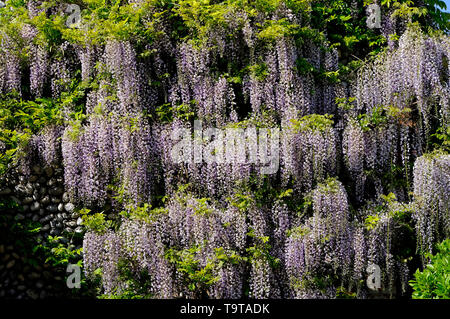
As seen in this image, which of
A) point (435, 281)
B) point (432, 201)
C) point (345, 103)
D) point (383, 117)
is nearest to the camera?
point (435, 281)

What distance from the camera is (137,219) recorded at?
6117 mm

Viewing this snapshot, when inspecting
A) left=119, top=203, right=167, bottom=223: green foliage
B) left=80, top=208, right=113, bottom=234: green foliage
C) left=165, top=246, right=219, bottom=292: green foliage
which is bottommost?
left=165, top=246, right=219, bottom=292: green foliage

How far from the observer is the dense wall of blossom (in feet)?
19.9

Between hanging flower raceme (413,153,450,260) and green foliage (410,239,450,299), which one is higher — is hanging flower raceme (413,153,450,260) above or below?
above

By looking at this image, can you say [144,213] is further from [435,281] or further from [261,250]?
[435,281]

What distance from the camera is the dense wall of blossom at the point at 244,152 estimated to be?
605cm

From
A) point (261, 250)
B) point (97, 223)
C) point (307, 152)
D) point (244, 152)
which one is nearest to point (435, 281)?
point (261, 250)

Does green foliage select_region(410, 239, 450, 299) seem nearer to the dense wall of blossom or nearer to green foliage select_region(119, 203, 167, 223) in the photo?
the dense wall of blossom

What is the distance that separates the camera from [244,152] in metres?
6.31

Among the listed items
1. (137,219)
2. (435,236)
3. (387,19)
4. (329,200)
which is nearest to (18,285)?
(137,219)

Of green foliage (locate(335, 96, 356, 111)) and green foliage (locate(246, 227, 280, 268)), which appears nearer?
green foliage (locate(246, 227, 280, 268))

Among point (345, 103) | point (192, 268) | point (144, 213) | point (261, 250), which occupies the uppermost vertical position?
point (345, 103)

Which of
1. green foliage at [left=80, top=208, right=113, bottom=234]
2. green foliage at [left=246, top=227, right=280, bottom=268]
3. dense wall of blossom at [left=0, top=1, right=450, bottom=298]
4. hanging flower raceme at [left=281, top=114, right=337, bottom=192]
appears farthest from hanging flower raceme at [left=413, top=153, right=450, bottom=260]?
green foliage at [left=80, top=208, right=113, bottom=234]

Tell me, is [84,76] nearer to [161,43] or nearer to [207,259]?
[161,43]
